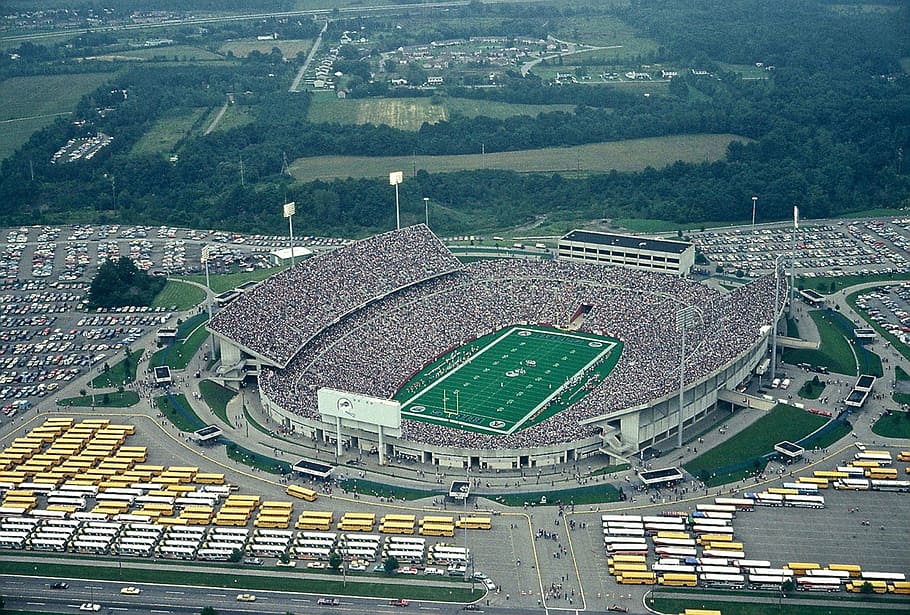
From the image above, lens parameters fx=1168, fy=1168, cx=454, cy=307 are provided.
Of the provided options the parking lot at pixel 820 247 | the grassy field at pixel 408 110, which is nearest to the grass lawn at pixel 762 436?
the parking lot at pixel 820 247

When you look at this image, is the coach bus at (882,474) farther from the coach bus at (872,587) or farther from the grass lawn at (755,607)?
the grass lawn at (755,607)

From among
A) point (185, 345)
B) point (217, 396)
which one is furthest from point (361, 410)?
point (185, 345)

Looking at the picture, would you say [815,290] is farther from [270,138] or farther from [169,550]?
[270,138]

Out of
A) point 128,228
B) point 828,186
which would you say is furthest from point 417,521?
point 828,186

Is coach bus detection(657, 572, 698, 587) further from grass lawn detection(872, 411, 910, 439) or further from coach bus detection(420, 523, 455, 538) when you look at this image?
grass lawn detection(872, 411, 910, 439)

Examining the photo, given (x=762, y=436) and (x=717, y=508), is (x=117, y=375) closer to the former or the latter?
(x=717, y=508)

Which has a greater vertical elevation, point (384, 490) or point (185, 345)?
point (384, 490)
